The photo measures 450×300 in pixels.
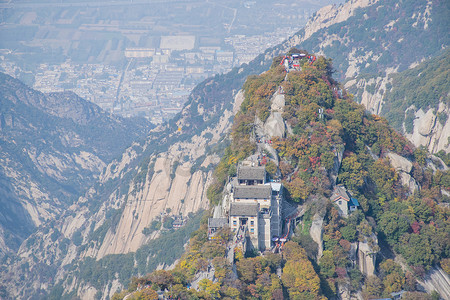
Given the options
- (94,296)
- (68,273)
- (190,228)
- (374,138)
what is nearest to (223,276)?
(374,138)

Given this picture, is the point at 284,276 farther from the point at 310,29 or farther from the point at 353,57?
the point at 310,29

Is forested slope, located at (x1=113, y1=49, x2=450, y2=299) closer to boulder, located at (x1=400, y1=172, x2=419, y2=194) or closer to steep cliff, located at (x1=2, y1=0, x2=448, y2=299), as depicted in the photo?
boulder, located at (x1=400, y1=172, x2=419, y2=194)

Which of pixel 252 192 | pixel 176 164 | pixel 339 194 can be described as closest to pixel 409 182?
pixel 339 194

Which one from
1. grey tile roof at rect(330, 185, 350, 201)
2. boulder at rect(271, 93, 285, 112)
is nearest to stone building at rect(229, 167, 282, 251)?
grey tile roof at rect(330, 185, 350, 201)

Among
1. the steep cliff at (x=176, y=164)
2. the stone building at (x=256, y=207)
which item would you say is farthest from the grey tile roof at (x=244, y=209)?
the steep cliff at (x=176, y=164)

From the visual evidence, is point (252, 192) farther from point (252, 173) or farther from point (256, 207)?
point (252, 173)

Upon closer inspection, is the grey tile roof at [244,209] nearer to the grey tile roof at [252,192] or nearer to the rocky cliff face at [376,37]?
the grey tile roof at [252,192]
